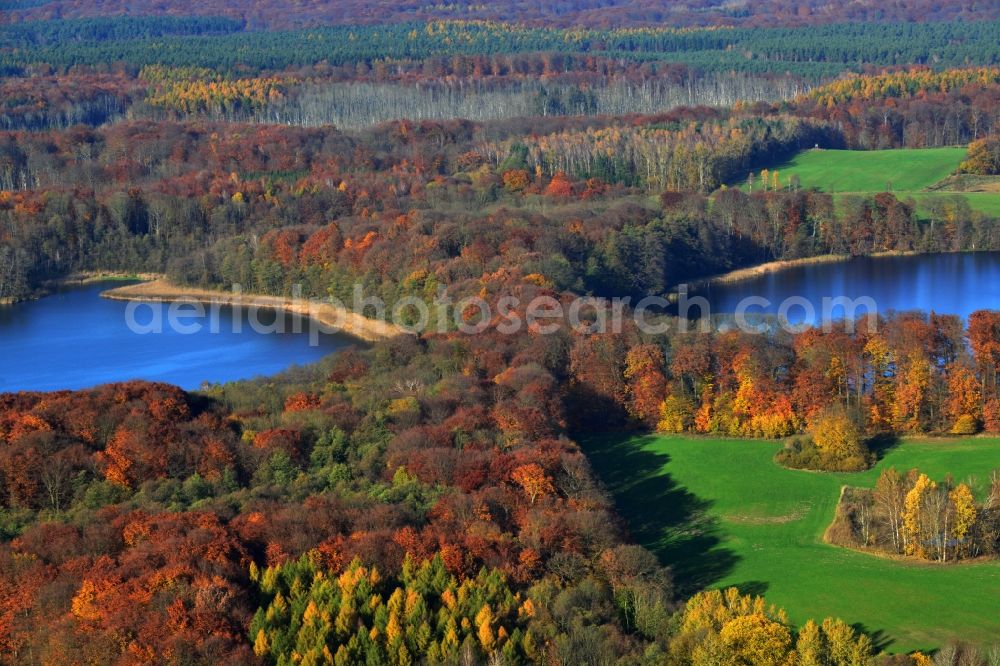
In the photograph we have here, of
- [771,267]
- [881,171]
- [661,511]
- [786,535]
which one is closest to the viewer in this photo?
[786,535]

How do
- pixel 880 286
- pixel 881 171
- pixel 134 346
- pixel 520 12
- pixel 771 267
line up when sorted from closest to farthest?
pixel 134 346
pixel 880 286
pixel 771 267
pixel 881 171
pixel 520 12

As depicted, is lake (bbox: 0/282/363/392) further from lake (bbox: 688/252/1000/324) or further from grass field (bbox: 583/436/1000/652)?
lake (bbox: 688/252/1000/324)

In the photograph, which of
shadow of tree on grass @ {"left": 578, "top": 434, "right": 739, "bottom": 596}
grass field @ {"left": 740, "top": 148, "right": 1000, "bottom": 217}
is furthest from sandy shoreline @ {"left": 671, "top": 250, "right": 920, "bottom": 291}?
shadow of tree on grass @ {"left": 578, "top": 434, "right": 739, "bottom": 596}

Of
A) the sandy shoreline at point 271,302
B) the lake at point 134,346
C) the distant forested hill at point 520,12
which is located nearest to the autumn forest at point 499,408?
the sandy shoreline at point 271,302

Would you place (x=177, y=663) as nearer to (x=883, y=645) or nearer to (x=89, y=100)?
(x=883, y=645)

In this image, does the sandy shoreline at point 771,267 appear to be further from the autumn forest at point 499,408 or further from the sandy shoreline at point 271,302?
the sandy shoreline at point 271,302

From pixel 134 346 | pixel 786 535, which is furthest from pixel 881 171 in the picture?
pixel 786 535

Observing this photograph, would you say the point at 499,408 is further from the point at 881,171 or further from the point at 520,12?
the point at 520,12
